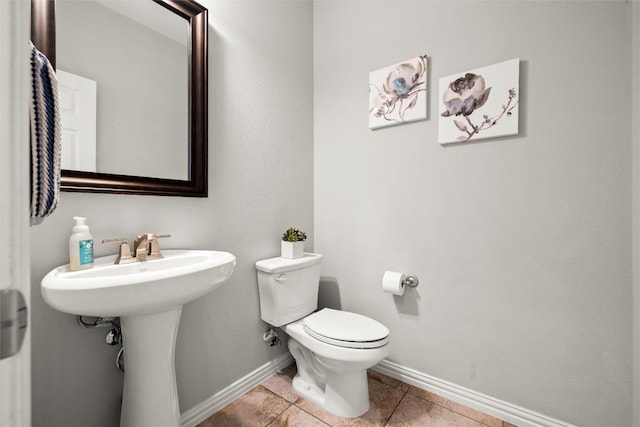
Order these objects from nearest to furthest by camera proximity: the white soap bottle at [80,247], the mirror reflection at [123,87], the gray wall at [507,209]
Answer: the white soap bottle at [80,247] → the mirror reflection at [123,87] → the gray wall at [507,209]

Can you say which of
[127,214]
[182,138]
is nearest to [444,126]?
[182,138]

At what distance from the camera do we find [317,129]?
1.98 m

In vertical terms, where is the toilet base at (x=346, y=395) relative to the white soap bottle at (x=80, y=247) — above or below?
below

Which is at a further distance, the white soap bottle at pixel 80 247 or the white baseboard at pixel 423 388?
the white baseboard at pixel 423 388

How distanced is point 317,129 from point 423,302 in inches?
50.5

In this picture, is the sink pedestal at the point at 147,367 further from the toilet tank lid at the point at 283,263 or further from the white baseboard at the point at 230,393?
the toilet tank lid at the point at 283,263

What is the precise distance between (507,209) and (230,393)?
1633mm

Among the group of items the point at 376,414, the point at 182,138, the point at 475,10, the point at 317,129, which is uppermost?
the point at 475,10

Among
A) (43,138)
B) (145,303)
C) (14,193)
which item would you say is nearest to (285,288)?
(145,303)

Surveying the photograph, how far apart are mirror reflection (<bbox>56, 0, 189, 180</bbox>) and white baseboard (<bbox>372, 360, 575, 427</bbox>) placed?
157cm

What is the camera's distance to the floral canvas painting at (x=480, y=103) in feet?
4.28

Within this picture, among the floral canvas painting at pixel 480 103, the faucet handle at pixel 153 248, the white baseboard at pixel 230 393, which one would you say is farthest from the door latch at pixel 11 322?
the floral canvas painting at pixel 480 103

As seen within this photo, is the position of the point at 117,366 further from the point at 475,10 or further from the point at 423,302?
the point at 475,10

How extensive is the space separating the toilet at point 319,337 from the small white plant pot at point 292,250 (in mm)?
31
